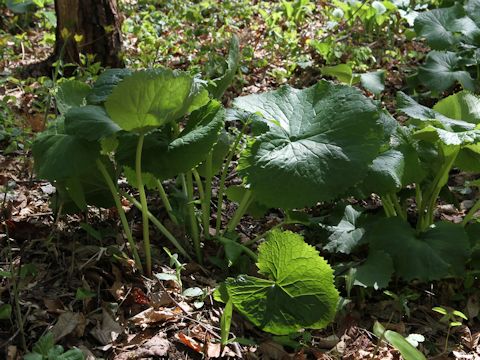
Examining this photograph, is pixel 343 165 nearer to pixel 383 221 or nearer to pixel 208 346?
pixel 383 221

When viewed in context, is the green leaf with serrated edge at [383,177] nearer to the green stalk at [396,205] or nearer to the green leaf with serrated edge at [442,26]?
the green stalk at [396,205]

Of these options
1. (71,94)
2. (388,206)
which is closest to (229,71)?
(71,94)

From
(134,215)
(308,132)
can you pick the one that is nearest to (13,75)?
(134,215)

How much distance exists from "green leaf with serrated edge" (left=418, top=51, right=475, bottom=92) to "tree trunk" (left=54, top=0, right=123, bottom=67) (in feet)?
5.80

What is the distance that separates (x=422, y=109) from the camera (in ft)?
7.48

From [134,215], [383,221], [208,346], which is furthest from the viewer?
[134,215]

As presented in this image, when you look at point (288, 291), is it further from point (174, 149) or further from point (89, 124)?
point (89, 124)

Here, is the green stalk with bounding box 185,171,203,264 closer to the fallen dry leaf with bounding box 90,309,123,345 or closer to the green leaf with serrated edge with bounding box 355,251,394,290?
the fallen dry leaf with bounding box 90,309,123,345

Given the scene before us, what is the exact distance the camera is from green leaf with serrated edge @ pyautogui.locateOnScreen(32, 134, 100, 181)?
71.8 inches

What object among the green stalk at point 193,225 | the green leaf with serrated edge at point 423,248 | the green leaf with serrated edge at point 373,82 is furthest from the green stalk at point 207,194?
the green leaf with serrated edge at point 373,82

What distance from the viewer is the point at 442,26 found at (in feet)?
11.5

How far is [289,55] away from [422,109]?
1904 mm

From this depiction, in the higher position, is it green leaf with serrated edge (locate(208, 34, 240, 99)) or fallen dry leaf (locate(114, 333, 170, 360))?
green leaf with serrated edge (locate(208, 34, 240, 99))

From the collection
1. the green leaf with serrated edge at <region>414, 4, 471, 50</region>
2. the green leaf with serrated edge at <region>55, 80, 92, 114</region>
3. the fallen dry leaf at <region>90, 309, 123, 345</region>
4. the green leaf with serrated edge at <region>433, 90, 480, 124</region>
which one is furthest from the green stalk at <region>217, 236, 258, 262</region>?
the green leaf with serrated edge at <region>414, 4, 471, 50</region>
